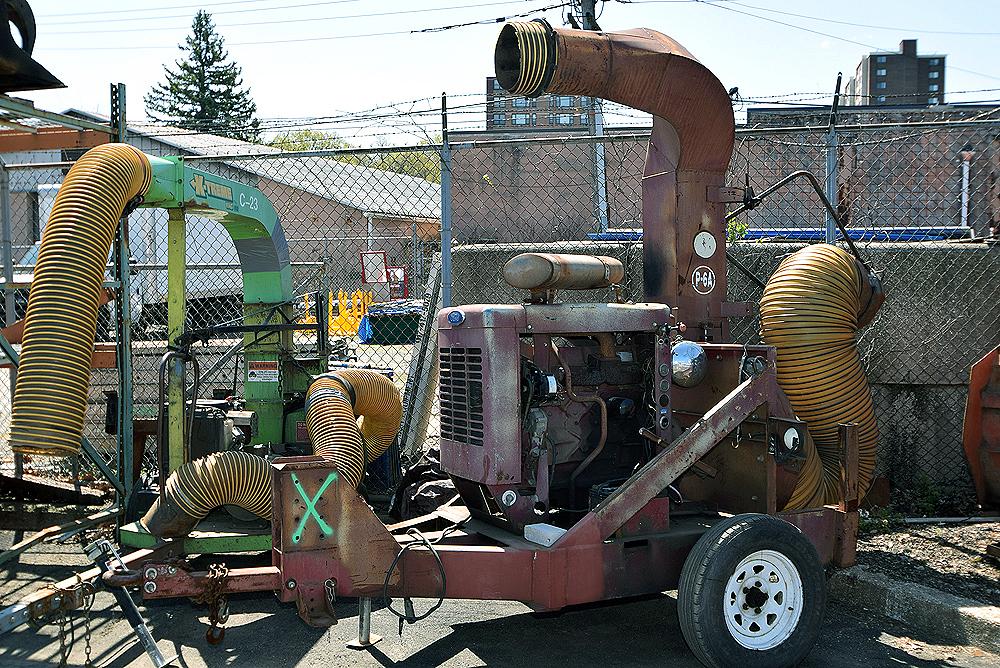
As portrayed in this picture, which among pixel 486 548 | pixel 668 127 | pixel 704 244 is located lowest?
pixel 486 548

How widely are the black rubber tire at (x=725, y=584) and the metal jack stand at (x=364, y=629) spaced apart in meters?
1.67

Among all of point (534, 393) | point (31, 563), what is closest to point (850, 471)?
point (534, 393)

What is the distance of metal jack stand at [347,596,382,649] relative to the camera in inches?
195

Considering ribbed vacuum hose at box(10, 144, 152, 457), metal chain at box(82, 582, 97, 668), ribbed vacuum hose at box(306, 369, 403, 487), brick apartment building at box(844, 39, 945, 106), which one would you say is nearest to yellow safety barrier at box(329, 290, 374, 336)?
ribbed vacuum hose at box(306, 369, 403, 487)

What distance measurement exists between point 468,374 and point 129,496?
3284 millimetres

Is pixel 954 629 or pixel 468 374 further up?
pixel 468 374

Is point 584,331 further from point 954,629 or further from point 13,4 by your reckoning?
point 13,4

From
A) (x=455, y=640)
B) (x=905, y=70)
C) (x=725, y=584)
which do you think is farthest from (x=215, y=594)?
(x=905, y=70)

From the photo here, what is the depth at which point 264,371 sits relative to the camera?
6980 millimetres

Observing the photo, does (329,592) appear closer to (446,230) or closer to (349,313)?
(446,230)

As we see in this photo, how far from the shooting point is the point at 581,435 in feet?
17.3

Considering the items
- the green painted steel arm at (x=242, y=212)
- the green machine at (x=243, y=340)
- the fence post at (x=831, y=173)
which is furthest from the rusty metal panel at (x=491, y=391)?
the fence post at (x=831, y=173)

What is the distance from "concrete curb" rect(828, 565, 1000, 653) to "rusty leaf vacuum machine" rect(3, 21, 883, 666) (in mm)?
514

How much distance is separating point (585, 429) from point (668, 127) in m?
2.08
